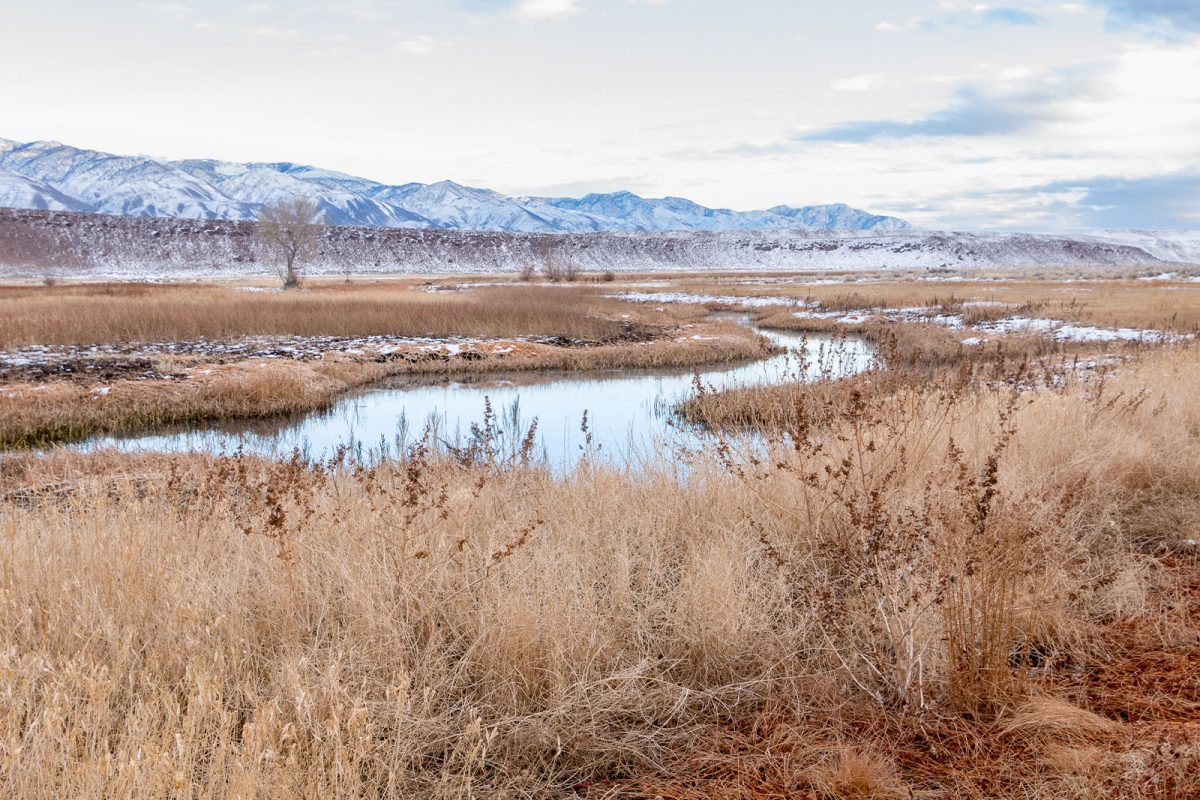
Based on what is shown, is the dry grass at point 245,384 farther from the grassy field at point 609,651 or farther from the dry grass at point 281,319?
the grassy field at point 609,651

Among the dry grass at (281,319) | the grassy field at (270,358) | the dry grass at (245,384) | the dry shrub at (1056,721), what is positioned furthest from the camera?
the dry grass at (281,319)

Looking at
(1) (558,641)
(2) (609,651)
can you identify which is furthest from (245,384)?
(1) (558,641)

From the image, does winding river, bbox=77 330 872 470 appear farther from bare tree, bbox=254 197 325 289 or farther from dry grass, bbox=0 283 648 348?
bare tree, bbox=254 197 325 289

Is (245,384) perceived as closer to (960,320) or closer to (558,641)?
(558,641)

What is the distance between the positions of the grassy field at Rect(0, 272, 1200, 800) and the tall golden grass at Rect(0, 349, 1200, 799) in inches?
0.7

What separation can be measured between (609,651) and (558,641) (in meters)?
0.36

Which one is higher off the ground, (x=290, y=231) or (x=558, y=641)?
(x=290, y=231)

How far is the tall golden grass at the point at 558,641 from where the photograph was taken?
7.32 feet

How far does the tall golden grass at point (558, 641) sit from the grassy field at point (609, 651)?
2 cm

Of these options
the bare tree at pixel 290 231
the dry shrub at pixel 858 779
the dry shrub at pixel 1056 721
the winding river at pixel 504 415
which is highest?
the bare tree at pixel 290 231

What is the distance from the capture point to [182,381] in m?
14.2

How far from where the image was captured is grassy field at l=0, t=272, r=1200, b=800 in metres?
2.25

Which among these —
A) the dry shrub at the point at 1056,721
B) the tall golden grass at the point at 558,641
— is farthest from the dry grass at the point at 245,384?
the dry shrub at the point at 1056,721

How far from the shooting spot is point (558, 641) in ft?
9.39
